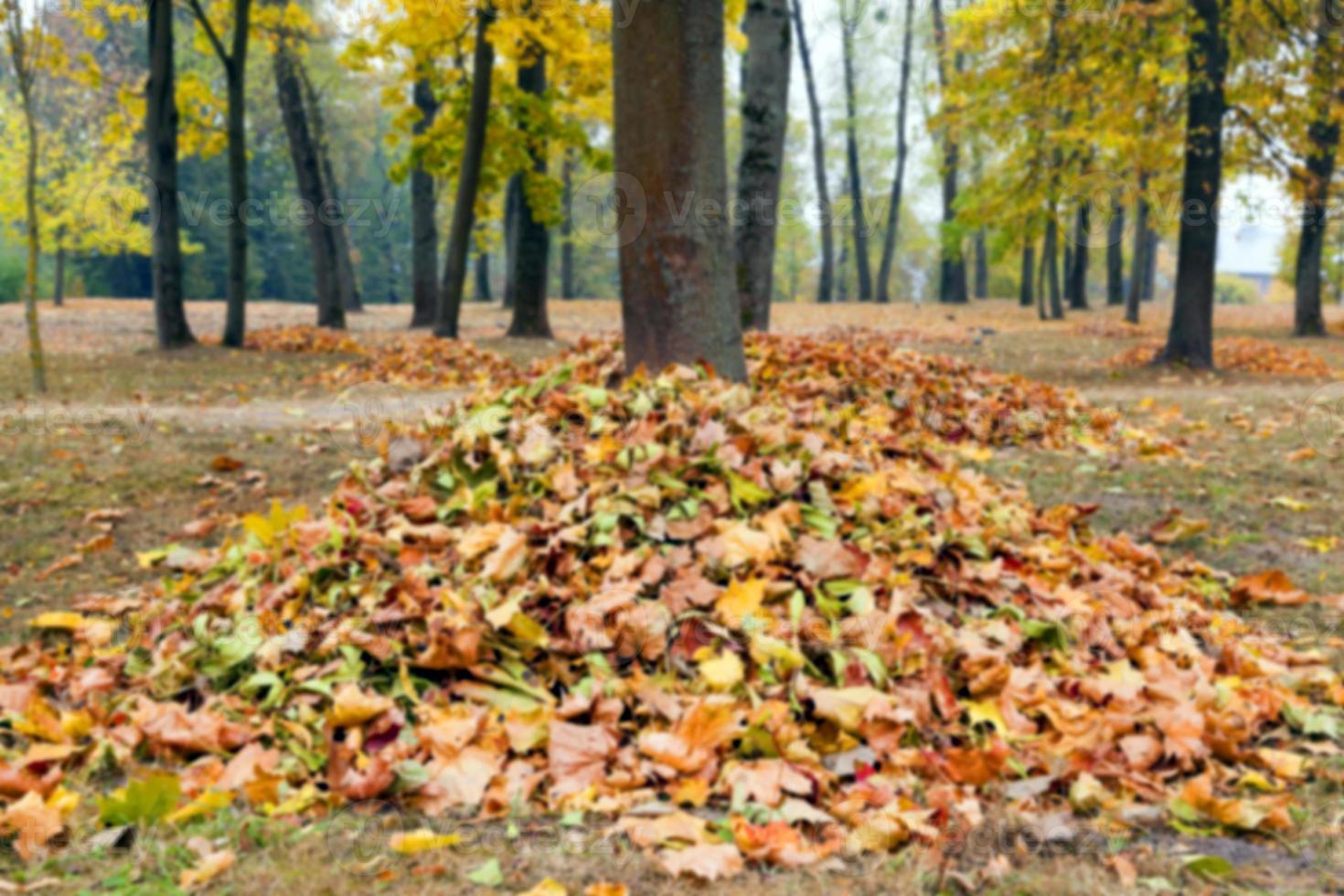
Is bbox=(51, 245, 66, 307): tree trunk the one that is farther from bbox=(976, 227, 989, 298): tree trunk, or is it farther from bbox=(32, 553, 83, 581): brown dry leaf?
bbox=(976, 227, 989, 298): tree trunk

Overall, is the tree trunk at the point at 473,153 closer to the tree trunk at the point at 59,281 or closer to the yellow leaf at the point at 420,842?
the yellow leaf at the point at 420,842

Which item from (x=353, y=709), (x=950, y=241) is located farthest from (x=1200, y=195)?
(x=950, y=241)

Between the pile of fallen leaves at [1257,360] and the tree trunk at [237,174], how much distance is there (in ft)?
34.7

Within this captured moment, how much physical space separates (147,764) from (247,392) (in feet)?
23.6

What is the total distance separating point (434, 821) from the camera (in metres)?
2.51

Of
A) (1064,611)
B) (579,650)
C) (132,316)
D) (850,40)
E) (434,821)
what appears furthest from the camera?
(850,40)

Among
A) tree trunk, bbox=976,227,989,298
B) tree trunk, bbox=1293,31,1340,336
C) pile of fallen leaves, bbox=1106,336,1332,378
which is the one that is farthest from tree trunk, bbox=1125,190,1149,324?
tree trunk, bbox=976,227,989,298

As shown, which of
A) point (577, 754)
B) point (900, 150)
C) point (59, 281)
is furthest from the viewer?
point (900, 150)

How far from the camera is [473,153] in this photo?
40.2ft

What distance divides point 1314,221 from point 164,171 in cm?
1682

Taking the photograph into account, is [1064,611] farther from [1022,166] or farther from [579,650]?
[1022,166]

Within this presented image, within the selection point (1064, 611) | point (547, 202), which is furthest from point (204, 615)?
point (547, 202)

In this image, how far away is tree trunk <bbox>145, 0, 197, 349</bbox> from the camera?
1132 cm

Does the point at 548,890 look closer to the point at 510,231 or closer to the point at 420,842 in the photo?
the point at 420,842
